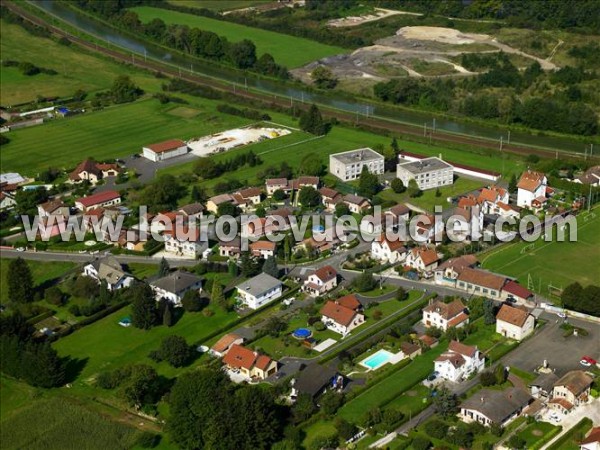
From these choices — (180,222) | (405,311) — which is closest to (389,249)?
(405,311)

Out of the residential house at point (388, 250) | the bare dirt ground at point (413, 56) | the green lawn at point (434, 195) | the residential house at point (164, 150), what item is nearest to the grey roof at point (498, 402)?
the residential house at point (388, 250)

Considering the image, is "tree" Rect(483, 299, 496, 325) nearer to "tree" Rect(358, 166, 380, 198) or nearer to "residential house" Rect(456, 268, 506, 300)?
"residential house" Rect(456, 268, 506, 300)

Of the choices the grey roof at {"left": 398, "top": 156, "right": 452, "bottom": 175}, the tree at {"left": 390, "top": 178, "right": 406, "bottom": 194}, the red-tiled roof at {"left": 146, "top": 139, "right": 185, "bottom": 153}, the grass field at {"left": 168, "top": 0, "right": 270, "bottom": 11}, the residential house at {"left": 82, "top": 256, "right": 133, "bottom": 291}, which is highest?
the grass field at {"left": 168, "top": 0, "right": 270, "bottom": 11}

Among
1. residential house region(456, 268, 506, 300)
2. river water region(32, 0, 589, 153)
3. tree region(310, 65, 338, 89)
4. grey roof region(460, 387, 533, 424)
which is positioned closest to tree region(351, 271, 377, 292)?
residential house region(456, 268, 506, 300)

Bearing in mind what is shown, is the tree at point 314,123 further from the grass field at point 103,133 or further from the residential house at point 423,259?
the residential house at point 423,259

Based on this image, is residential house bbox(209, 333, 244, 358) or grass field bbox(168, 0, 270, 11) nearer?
residential house bbox(209, 333, 244, 358)

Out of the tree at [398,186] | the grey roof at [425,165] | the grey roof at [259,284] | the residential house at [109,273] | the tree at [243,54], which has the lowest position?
the residential house at [109,273]

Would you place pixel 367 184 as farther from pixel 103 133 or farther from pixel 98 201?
pixel 103 133
